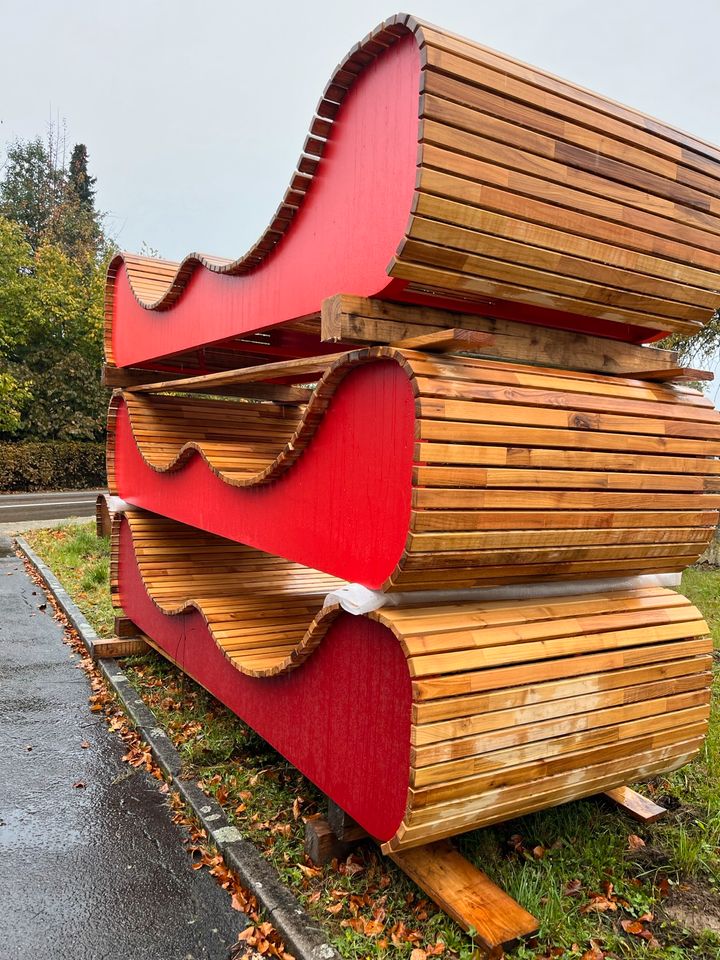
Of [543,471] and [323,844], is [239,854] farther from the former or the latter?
[543,471]

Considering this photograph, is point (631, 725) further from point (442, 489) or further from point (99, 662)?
point (99, 662)

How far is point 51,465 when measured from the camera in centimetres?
2352

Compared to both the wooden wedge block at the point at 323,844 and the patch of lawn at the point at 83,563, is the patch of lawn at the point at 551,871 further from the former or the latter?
the patch of lawn at the point at 83,563

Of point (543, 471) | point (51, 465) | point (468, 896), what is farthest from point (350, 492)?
point (51, 465)

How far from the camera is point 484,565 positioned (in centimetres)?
269

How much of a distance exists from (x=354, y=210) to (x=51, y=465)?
75.6 ft

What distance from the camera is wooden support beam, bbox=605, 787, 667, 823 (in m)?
3.61

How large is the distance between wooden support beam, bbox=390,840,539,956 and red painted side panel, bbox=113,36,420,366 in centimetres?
229

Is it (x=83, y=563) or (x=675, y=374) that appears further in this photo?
(x=83, y=563)

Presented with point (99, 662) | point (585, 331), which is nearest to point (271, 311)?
point (585, 331)

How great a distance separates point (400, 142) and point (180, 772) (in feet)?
11.9

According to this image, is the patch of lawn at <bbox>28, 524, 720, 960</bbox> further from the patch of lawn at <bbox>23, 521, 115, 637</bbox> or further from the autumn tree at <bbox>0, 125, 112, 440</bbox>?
the autumn tree at <bbox>0, 125, 112, 440</bbox>

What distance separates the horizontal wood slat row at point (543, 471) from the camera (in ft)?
8.10

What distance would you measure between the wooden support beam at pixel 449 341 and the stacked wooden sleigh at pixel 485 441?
0.04 ft
